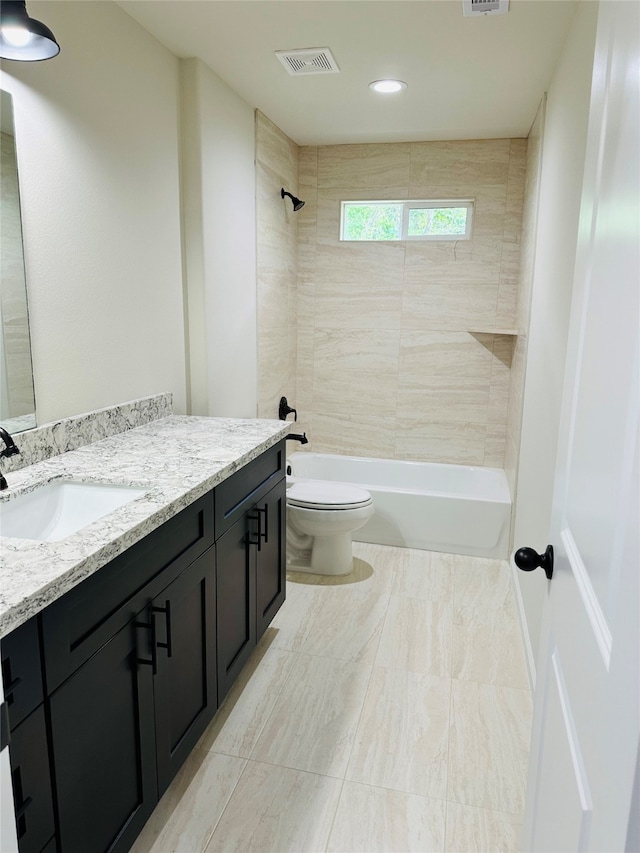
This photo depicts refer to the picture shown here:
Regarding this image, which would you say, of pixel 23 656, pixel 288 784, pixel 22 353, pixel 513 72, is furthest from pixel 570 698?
pixel 513 72

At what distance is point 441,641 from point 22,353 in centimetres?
205

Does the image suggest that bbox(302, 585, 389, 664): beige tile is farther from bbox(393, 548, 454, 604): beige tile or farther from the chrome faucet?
the chrome faucet

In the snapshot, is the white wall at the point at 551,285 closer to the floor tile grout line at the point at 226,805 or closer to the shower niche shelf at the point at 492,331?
the shower niche shelf at the point at 492,331

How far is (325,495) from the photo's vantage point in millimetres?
3229

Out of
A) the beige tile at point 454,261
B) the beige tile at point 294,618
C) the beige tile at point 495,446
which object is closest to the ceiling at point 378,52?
the beige tile at point 454,261

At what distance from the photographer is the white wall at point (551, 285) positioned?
2.04m

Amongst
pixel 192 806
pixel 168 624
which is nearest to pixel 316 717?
pixel 192 806

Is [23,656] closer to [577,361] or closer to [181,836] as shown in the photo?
[181,836]

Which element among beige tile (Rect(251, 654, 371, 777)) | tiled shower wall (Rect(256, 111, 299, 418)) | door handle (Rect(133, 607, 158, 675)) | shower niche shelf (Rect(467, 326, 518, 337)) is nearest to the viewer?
door handle (Rect(133, 607, 158, 675))

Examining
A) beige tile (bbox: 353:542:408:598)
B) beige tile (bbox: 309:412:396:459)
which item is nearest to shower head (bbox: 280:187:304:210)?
beige tile (bbox: 309:412:396:459)

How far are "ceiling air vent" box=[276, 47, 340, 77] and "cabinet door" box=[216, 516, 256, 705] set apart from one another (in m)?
1.91

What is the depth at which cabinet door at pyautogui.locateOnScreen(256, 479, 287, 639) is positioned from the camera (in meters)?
2.32

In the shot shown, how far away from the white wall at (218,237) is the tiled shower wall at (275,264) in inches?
6.0

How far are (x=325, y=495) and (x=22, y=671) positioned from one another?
2249mm
